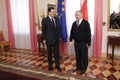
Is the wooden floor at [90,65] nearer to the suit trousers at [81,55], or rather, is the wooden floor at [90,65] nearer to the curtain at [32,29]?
the suit trousers at [81,55]

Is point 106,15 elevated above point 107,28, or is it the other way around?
point 106,15

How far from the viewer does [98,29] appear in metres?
5.03

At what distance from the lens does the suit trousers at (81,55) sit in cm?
362

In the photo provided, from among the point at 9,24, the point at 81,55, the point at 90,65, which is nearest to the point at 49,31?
the point at 81,55

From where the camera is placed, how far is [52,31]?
3715 millimetres

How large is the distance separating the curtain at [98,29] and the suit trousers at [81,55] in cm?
147

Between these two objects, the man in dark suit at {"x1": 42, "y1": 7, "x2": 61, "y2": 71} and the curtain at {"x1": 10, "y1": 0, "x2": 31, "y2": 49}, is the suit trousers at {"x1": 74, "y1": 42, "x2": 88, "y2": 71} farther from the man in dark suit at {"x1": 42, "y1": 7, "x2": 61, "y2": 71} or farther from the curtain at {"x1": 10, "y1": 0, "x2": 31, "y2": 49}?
the curtain at {"x1": 10, "y1": 0, "x2": 31, "y2": 49}

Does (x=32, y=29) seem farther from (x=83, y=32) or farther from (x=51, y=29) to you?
(x=83, y=32)

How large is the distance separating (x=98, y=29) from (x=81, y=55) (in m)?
1.60

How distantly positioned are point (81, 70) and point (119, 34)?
1925mm

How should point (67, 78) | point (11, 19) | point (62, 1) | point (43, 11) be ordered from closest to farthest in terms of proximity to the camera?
point (67, 78) < point (62, 1) < point (43, 11) < point (11, 19)

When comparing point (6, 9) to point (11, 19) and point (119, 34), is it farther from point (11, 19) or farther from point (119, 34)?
point (119, 34)

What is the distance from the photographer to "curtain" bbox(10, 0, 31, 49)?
6328 millimetres

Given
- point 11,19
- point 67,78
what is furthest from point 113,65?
point 11,19
